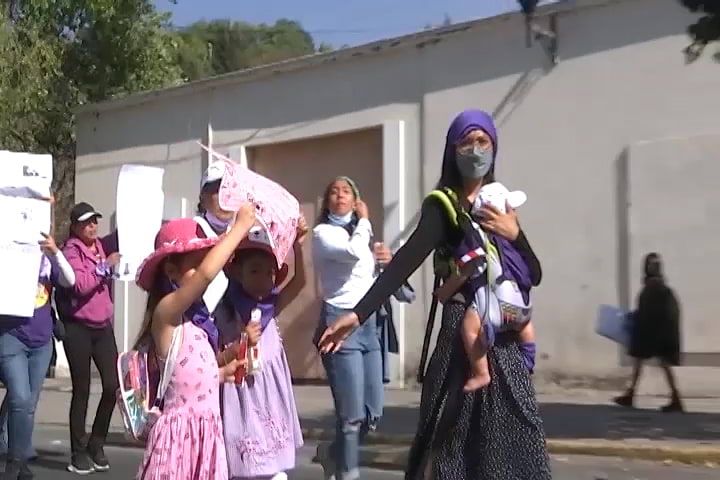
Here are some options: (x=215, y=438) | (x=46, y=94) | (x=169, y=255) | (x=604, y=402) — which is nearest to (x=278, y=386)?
(x=215, y=438)

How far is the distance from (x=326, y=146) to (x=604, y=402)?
5.91m

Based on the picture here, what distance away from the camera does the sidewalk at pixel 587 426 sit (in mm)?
10430

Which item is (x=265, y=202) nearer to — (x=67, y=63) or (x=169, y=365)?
(x=169, y=365)

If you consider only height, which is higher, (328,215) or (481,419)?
(328,215)

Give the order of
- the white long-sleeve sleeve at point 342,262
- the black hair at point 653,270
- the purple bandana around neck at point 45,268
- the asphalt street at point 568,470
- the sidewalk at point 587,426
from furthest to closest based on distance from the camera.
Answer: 1. the black hair at point 653,270
2. the sidewalk at point 587,426
3. the asphalt street at point 568,470
4. the purple bandana around neck at point 45,268
5. the white long-sleeve sleeve at point 342,262

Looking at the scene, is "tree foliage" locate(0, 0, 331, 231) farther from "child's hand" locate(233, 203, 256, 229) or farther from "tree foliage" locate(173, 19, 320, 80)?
"tree foliage" locate(173, 19, 320, 80)

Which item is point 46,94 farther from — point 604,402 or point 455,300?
point 455,300

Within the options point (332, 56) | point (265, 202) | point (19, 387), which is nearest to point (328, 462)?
point (19, 387)

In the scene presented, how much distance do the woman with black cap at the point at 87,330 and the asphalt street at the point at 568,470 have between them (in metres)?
0.24

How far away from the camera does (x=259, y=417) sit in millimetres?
5410

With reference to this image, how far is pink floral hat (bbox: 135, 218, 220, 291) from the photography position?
484 cm

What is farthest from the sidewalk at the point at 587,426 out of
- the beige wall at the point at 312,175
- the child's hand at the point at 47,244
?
the child's hand at the point at 47,244

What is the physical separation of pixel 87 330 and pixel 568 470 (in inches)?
149

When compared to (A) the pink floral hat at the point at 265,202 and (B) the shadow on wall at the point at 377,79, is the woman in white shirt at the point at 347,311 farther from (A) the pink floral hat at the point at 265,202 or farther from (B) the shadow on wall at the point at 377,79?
(B) the shadow on wall at the point at 377,79
